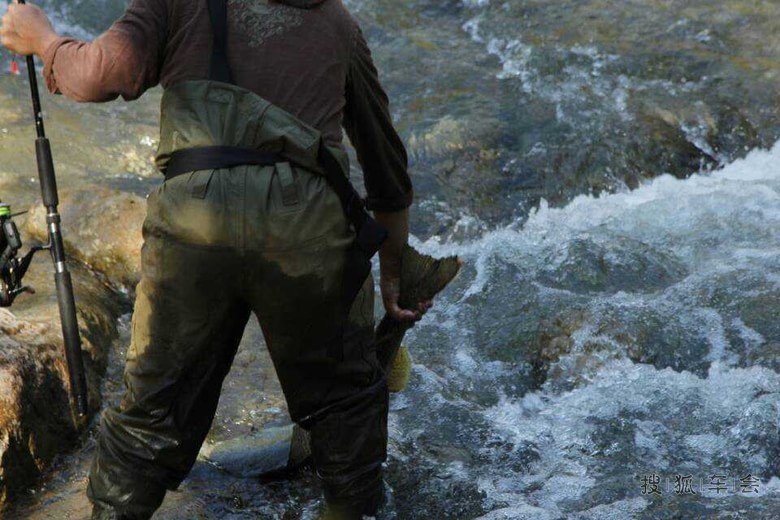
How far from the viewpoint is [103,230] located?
5.45 meters

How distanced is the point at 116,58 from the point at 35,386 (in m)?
1.59

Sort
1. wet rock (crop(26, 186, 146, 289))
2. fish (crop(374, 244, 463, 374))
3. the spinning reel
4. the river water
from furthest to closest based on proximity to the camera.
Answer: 1. wet rock (crop(26, 186, 146, 289))
2. the river water
3. the spinning reel
4. fish (crop(374, 244, 463, 374))

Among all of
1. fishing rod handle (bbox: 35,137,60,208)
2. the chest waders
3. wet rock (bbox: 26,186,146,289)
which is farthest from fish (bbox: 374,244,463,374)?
wet rock (bbox: 26,186,146,289)

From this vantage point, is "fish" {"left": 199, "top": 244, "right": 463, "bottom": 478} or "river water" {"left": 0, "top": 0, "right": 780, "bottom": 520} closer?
"fish" {"left": 199, "top": 244, "right": 463, "bottom": 478}

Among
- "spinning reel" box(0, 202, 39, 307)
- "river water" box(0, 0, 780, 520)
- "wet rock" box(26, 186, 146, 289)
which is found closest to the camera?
"spinning reel" box(0, 202, 39, 307)

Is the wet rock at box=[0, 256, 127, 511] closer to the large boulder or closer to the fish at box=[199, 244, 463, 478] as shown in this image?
the large boulder

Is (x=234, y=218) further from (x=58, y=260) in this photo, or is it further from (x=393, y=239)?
(x=58, y=260)

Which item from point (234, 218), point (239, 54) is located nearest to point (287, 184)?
point (234, 218)

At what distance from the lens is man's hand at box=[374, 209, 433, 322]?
3.45m

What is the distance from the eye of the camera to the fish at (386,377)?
11.8ft

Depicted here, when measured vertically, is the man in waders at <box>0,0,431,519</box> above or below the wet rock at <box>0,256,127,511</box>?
above

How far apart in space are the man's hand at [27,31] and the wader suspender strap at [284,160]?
52 cm

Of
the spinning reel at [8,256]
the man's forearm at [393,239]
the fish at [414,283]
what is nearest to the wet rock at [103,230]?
the spinning reel at [8,256]

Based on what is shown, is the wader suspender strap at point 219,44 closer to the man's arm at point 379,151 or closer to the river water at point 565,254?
the man's arm at point 379,151
